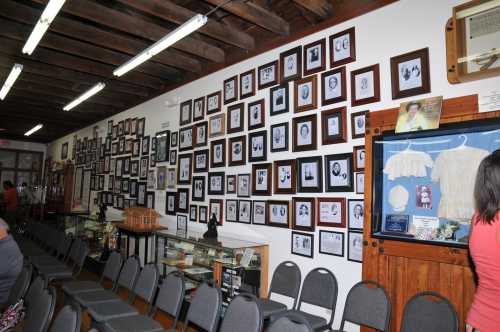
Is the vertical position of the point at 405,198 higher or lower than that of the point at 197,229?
higher

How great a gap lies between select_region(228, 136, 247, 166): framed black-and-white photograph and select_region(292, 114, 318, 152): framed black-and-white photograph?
79 centimetres

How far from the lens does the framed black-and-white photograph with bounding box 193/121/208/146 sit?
4762 mm

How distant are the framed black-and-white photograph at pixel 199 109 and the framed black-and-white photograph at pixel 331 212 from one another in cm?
235

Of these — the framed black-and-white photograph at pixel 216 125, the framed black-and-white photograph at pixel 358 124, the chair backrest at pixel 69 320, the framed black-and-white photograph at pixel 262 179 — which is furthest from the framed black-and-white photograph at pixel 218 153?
the chair backrest at pixel 69 320

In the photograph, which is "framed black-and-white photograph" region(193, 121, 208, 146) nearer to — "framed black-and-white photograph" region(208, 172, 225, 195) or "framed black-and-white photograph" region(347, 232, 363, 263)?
→ "framed black-and-white photograph" region(208, 172, 225, 195)

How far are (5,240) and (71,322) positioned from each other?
1377 millimetres

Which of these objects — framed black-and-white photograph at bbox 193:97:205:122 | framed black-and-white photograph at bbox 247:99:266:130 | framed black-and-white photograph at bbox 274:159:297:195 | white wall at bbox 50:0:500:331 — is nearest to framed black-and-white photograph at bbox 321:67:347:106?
white wall at bbox 50:0:500:331

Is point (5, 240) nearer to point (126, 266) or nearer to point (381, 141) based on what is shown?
point (126, 266)

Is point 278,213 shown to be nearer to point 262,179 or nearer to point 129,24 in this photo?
point 262,179

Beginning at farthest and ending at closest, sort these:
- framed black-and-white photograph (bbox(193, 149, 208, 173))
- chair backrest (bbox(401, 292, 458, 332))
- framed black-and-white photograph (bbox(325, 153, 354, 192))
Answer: framed black-and-white photograph (bbox(193, 149, 208, 173)), framed black-and-white photograph (bbox(325, 153, 354, 192)), chair backrest (bbox(401, 292, 458, 332))

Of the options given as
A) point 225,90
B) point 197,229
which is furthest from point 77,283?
point 225,90

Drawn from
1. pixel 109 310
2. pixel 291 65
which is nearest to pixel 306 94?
pixel 291 65

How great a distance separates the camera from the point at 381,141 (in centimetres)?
270

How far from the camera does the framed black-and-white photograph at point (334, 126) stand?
10.1 feet
